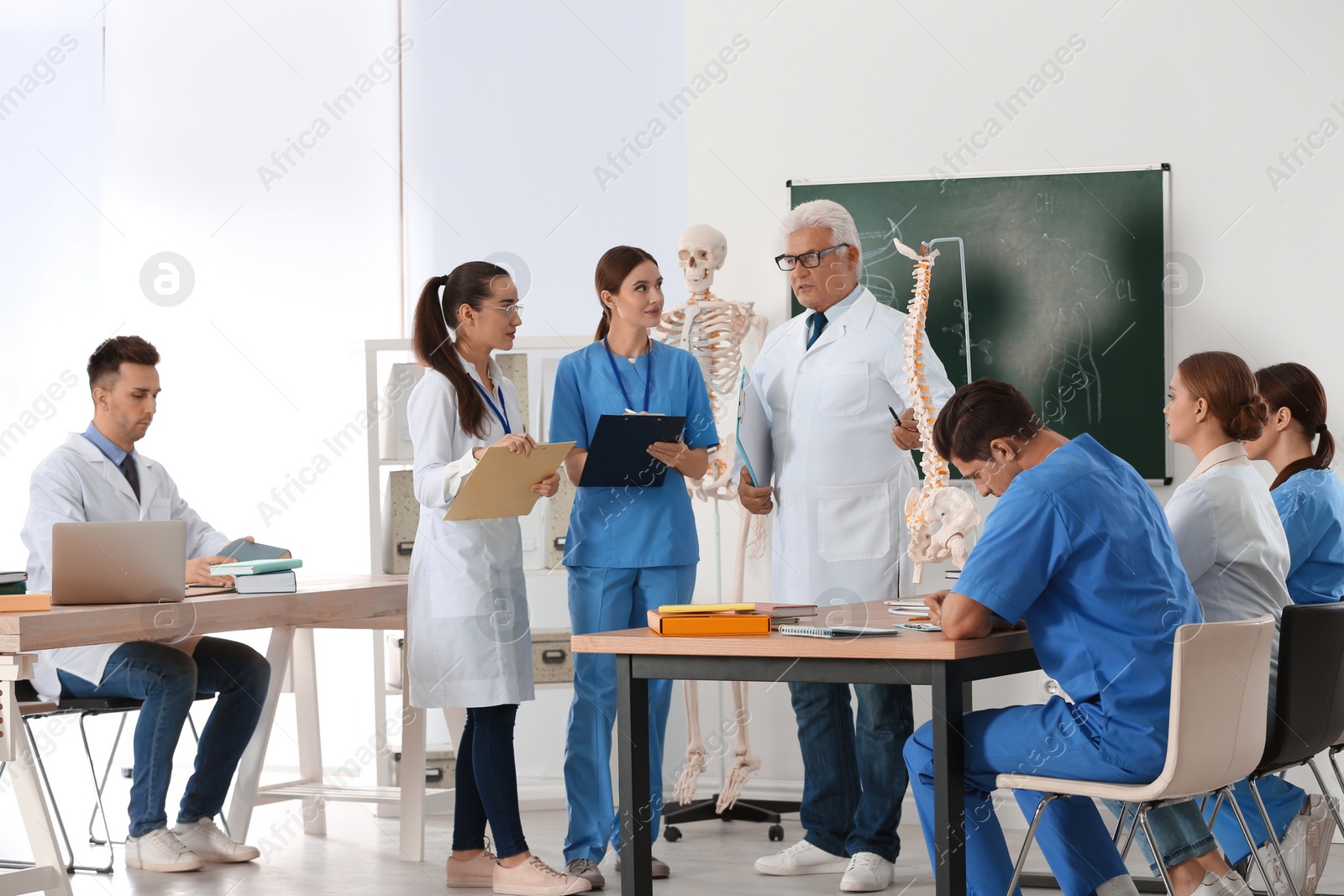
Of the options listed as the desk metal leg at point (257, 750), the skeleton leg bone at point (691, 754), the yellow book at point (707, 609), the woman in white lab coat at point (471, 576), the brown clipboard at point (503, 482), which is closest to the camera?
the yellow book at point (707, 609)

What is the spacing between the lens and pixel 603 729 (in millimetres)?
3742

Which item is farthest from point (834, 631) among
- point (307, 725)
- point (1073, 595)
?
point (307, 725)

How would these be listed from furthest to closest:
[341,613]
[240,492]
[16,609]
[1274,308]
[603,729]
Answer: [240,492], [1274,308], [341,613], [603,729], [16,609]

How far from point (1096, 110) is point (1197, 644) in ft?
8.84

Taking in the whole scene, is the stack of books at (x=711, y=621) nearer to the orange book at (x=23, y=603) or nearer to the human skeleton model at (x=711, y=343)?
the orange book at (x=23, y=603)

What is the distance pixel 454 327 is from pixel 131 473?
4.16 feet

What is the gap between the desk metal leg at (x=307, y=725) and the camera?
4625 mm

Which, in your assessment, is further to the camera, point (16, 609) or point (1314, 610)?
point (16, 609)

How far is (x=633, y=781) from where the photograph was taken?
285cm

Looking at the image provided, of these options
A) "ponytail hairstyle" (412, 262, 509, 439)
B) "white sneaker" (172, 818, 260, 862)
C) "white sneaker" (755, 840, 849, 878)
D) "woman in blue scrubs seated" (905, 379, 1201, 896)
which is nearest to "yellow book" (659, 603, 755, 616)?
"woman in blue scrubs seated" (905, 379, 1201, 896)

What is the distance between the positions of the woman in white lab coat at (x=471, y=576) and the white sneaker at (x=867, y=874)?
72cm

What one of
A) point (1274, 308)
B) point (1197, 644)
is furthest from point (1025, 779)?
point (1274, 308)

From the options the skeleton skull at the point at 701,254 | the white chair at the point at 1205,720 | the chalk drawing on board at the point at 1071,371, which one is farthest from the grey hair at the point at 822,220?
the white chair at the point at 1205,720

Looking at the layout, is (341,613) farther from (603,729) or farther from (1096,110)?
(1096,110)
